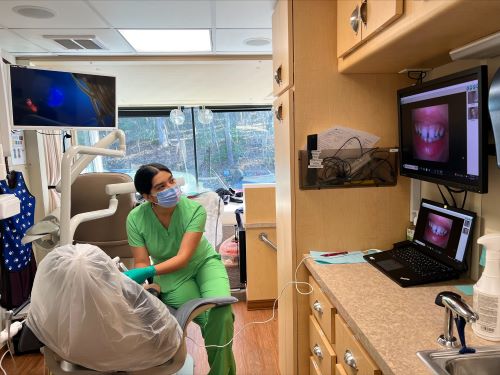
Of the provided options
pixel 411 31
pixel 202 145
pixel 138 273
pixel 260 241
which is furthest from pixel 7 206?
pixel 202 145

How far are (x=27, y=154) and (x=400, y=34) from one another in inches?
120

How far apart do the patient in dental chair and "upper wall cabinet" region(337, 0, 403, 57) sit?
117cm

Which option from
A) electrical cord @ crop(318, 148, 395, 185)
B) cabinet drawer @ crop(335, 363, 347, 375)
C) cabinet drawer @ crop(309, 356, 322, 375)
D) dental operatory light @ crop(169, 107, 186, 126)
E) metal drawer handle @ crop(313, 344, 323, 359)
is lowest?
cabinet drawer @ crop(309, 356, 322, 375)

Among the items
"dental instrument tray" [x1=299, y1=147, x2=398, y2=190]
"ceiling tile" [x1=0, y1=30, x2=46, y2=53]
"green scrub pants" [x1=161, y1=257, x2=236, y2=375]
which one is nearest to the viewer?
"dental instrument tray" [x1=299, y1=147, x2=398, y2=190]

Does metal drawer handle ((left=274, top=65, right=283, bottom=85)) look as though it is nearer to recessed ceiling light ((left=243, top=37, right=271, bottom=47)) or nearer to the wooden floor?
recessed ceiling light ((left=243, top=37, right=271, bottom=47))

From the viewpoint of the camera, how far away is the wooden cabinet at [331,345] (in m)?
1.14

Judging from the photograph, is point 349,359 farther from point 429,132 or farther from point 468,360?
point 429,132

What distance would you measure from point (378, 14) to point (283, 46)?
24.5 inches

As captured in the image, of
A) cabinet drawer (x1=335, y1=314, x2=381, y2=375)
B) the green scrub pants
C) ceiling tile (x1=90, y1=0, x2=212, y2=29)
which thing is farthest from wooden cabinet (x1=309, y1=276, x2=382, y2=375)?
ceiling tile (x1=90, y1=0, x2=212, y2=29)

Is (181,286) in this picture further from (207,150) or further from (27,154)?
(207,150)

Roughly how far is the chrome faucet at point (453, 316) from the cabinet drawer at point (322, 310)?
0.46m

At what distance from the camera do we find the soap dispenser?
3.25ft

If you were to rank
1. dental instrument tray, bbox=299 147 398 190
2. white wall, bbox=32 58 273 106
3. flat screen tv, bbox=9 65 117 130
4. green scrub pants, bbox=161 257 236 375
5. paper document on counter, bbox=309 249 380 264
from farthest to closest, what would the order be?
1. white wall, bbox=32 58 273 106
2. flat screen tv, bbox=9 65 117 130
3. green scrub pants, bbox=161 257 236 375
4. dental instrument tray, bbox=299 147 398 190
5. paper document on counter, bbox=309 249 380 264

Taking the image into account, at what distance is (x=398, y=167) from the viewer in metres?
1.74
